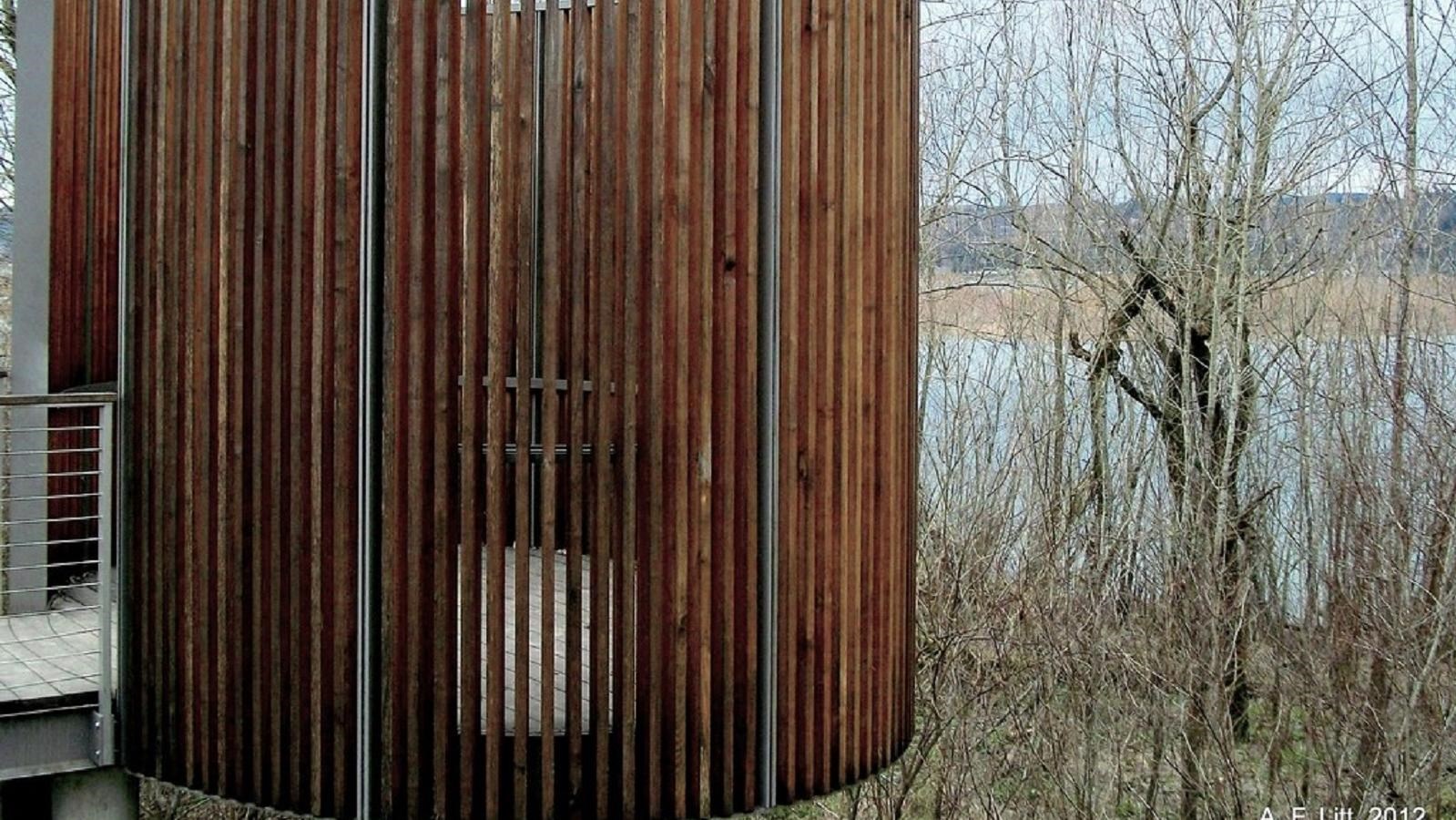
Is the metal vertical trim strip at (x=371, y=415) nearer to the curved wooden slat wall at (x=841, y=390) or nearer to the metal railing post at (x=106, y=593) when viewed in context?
the metal railing post at (x=106, y=593)

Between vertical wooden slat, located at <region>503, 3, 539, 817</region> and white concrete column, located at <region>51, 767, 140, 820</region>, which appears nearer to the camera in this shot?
vertical wooden slat, located at <region>503, 3, 539, 817</region>

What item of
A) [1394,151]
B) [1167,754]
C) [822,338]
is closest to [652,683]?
[822,338]

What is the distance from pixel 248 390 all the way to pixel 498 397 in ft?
2.54

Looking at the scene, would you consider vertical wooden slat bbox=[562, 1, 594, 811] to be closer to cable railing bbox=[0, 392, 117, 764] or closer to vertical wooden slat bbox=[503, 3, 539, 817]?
vertical wooden slat bbox=[503, 3, 539, 817]

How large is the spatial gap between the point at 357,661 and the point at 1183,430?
5.88m

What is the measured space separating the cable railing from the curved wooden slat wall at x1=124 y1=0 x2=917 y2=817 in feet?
0.81

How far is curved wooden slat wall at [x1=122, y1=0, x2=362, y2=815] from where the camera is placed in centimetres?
317

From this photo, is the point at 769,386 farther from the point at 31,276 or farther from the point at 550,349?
the point at 31,276

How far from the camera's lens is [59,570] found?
4.79m

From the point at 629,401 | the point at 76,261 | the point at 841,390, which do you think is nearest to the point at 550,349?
the point at 629,401

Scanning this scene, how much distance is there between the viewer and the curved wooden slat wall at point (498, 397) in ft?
10.1

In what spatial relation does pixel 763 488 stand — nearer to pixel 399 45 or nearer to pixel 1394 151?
pixel 399 45

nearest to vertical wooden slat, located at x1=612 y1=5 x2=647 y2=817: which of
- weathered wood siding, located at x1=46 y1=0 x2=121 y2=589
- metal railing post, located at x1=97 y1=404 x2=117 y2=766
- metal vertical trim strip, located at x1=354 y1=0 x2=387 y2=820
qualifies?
metal vertical trim strip, located at x1=354 y1=0 x2=387 y2=820

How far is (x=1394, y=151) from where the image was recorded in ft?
23.1
